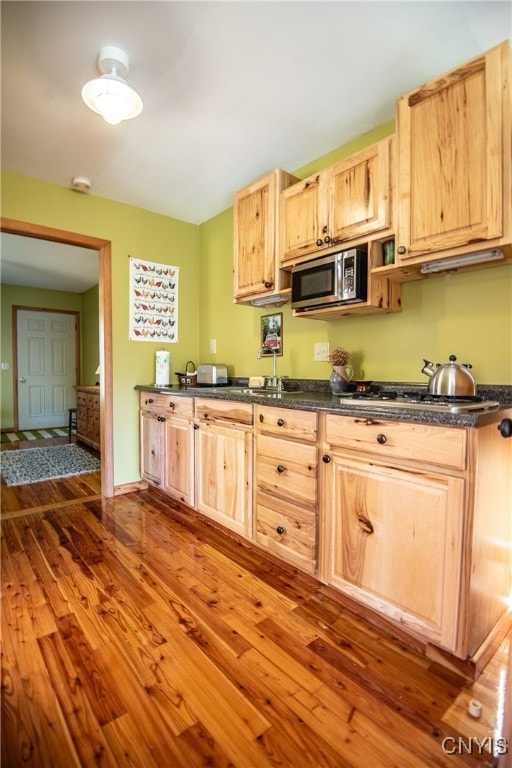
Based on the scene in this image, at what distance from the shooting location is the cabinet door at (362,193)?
5.75ft

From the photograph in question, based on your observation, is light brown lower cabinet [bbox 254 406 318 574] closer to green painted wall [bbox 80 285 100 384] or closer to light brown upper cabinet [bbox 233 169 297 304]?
light brown upper cabinet [bbox 233 169 297 304]

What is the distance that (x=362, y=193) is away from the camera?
1.84 meters

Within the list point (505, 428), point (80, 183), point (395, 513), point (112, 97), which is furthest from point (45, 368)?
point (505, 428)

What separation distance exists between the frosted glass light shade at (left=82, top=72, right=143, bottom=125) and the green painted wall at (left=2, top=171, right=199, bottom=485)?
1.31 meters

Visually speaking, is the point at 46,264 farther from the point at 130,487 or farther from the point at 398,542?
the point at 398,542

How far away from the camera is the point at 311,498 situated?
173cm

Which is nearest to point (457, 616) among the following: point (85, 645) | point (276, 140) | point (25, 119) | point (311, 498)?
point (311, 498)

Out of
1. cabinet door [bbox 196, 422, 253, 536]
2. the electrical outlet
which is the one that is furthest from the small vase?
cabinet door [bbox 196, 422, 253, 536]

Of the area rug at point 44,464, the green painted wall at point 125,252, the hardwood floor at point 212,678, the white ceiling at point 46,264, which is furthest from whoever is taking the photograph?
the white ceiling at point 46,264

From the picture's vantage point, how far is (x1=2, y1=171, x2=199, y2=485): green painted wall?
8.83 ft

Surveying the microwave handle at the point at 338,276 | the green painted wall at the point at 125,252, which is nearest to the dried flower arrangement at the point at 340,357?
the microwave handle at the point at 338,276

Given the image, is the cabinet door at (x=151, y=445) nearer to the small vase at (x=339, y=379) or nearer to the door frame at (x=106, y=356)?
the door frame at (x=106, y=356)

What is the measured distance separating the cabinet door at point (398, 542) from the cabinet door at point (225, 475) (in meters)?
0.58

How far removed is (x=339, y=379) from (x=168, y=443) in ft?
4.78
